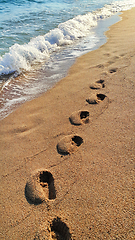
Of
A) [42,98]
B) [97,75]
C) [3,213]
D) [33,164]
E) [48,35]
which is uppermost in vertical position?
[48,35]

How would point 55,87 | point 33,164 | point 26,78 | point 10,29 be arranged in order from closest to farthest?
point 33,164, point 55,87, point 26,78, point 10,29

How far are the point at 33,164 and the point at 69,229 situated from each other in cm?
69

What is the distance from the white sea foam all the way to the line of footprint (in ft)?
8.09

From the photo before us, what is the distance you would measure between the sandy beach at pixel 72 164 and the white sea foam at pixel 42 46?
174 cm

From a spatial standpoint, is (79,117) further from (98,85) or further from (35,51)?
(35,51)

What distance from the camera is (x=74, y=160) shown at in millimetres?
1557

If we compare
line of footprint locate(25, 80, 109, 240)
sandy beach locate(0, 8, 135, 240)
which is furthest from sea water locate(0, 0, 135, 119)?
line of footprint locate(25, 80, 109, 240)

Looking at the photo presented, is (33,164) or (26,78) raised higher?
(26,78)

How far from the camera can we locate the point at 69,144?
5.65 feet

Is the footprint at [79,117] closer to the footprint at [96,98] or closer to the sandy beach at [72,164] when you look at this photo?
the sandy beach at [72,164]

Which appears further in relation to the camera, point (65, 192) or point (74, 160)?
point (74, 160)

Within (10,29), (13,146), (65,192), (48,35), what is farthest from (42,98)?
(10,29)

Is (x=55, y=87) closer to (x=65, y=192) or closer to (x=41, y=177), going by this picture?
(x=41, y=177)

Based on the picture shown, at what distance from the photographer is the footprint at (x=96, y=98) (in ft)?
7.54
